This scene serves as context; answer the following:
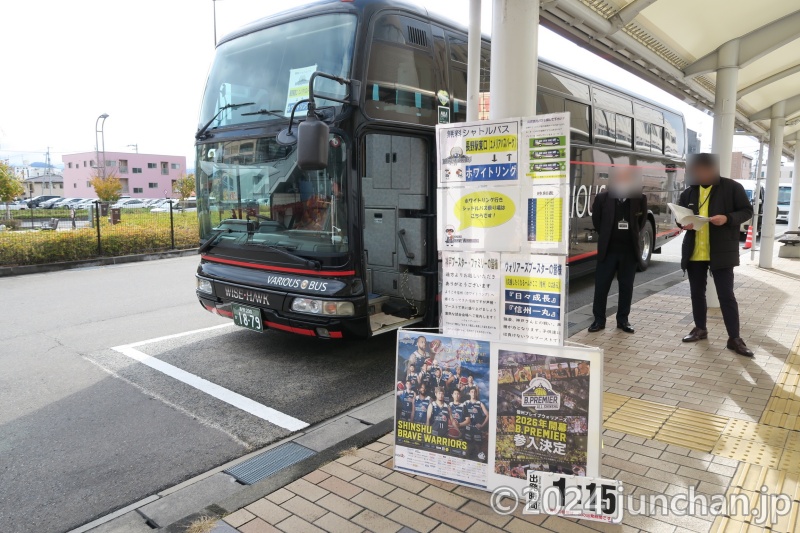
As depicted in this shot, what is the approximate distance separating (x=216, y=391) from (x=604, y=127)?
25.9 feet

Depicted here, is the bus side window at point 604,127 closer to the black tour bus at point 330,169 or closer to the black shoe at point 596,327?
the black tour bus at point 330,169

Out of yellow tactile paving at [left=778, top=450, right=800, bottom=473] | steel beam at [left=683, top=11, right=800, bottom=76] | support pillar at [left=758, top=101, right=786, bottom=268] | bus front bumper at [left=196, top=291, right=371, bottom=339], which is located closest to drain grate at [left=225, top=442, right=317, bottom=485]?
bus front bumper at [left=196, top=291, right=371, bottom=339]

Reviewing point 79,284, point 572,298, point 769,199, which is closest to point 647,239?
point 769,199

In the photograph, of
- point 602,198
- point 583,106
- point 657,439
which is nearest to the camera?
point 657,439

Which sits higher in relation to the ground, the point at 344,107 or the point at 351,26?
the point at 351,26

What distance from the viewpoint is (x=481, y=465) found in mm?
3111

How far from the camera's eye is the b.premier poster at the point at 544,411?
2.86m

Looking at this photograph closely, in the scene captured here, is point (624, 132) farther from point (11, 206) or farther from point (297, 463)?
point (11, 206)

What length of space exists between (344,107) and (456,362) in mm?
2912

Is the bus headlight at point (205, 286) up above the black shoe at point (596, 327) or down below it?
above

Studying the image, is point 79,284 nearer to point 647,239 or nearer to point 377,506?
point 377,506

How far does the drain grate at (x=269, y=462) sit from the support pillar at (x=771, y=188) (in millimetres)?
10993

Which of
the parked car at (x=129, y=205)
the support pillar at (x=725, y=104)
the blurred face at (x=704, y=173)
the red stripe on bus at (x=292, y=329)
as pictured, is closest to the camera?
the red stripe on bus at (x=292, y=329)

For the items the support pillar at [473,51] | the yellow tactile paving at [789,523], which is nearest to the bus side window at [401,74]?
the support pillar at [473,51]
